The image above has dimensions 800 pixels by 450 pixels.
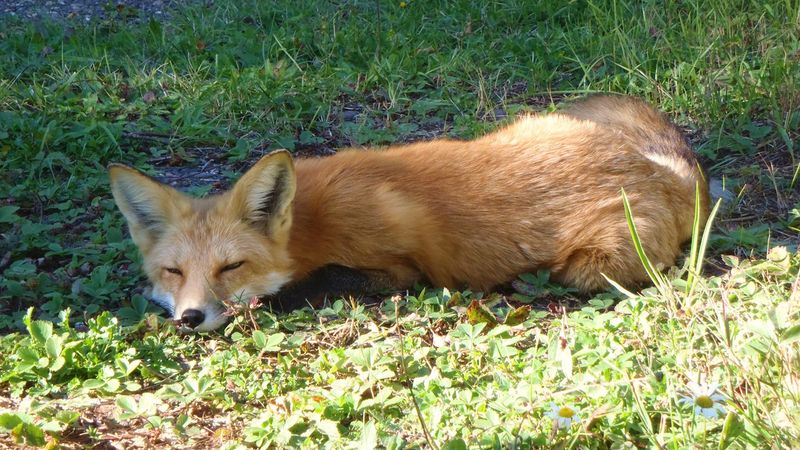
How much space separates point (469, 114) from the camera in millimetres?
6359

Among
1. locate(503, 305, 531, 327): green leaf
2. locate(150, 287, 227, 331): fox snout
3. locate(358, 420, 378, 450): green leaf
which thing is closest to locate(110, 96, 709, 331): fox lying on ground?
locate(150, 287, 227, 331): fox snout

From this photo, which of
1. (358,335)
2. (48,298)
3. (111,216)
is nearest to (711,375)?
(358,335)

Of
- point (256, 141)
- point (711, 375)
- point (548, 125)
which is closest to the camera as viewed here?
Result: point (711, 375)

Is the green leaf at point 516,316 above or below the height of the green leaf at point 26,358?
below

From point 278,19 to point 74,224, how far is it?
11.1ft

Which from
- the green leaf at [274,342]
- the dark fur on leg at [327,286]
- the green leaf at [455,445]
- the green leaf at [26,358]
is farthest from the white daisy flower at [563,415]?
the green leaf at [26,358]

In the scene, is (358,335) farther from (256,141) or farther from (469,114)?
(469,114)

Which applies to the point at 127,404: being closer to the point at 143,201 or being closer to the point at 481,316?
the point at 143,201

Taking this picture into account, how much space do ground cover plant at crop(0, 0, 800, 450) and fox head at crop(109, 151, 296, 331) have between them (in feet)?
0.59

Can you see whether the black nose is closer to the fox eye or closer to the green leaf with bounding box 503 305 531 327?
the fox eye

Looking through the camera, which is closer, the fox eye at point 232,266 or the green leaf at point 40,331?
the green leaf at point 40,331

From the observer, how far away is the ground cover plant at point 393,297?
2.94 metres

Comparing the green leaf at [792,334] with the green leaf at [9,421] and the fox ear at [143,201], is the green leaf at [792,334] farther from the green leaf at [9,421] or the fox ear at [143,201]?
the fox ear at [143,201]

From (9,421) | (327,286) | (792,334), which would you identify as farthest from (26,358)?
(792,334)
